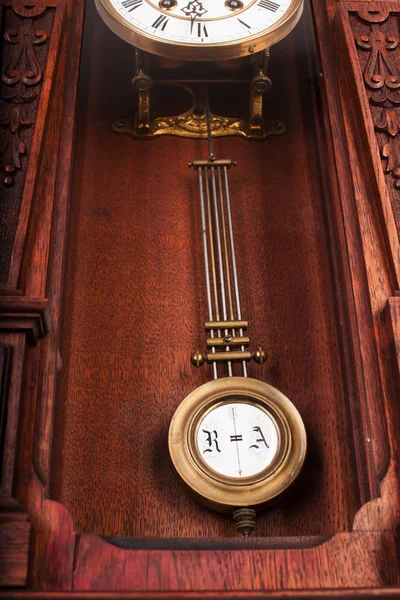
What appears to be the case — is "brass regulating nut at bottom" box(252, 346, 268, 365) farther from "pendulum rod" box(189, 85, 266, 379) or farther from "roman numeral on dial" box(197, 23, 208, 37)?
"roman numeral on dial" box(197, 23, 208, 37)

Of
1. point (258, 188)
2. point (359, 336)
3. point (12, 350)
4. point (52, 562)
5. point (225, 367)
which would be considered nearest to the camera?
point (52, 562)

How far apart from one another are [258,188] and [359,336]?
58 centimetres

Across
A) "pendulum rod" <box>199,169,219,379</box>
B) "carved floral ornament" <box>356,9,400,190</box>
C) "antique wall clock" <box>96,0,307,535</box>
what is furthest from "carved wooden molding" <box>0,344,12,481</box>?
"carved floral ornament" <box>356,9,400,190</box>

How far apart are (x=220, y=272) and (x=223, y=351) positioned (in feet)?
0.62

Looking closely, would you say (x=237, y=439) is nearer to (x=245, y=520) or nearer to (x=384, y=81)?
(x=245, y=520)

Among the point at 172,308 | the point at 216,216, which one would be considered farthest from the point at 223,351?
the point at 216,216

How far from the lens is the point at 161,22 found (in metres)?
1.73

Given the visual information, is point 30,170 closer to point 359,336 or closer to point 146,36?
point 146,36

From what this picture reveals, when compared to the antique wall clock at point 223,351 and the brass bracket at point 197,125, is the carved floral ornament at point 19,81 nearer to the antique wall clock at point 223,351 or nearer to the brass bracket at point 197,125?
the antique wall clock at point 223,351

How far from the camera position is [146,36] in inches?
66.2

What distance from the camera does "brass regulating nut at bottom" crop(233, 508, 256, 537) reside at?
141 centimetres

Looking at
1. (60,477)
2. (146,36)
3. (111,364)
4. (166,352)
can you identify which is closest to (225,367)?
(166,352)

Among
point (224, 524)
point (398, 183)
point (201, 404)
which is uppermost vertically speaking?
→ point (398, 183)

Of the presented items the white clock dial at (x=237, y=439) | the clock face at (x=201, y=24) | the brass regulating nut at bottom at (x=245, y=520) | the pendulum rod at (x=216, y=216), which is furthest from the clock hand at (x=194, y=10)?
the brass regulating nut at bottom at (x=245, y=520)
